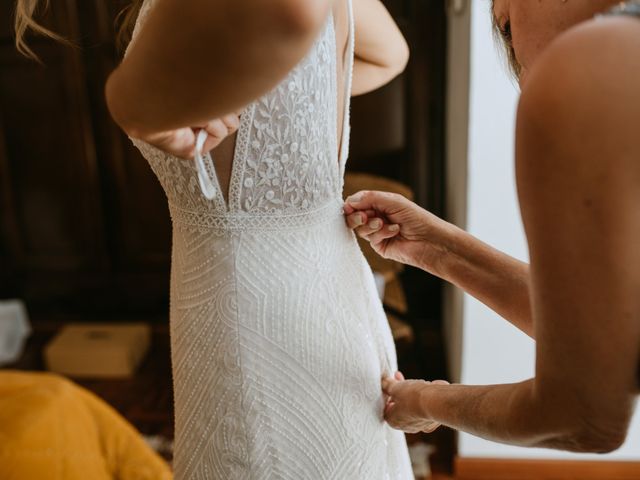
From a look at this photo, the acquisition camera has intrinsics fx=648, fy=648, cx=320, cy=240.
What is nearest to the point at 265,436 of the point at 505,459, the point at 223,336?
the point at 223,336

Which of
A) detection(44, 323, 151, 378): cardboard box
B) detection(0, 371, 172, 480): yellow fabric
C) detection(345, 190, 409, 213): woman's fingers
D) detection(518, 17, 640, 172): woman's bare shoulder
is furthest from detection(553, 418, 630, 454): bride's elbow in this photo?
detection(44, 323, 151, 378): cardboard box

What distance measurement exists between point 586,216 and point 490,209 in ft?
5.11

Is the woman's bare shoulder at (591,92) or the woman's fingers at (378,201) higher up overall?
the woman's bare shoulder at (591,92)

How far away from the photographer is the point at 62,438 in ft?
4.81

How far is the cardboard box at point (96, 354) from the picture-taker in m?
2.87

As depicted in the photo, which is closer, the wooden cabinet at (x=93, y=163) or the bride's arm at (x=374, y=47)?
the bride's arm at (x=374, y=47)

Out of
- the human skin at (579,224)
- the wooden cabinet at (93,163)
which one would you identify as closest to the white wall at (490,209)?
the wooden cabinet at (93,163)

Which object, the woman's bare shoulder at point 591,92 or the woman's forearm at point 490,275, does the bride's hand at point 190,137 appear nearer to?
the woman's bare shoulder at point 591,92

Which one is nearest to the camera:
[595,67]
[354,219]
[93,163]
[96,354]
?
[595,67]

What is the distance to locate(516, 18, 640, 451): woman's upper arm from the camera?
41cm

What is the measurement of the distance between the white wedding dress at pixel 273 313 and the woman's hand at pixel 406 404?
0.04 metres

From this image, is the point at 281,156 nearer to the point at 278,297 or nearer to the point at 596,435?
the point at 278,297

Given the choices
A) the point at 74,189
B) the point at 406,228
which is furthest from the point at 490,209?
the point at 74,189

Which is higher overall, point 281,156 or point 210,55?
point 210,55
